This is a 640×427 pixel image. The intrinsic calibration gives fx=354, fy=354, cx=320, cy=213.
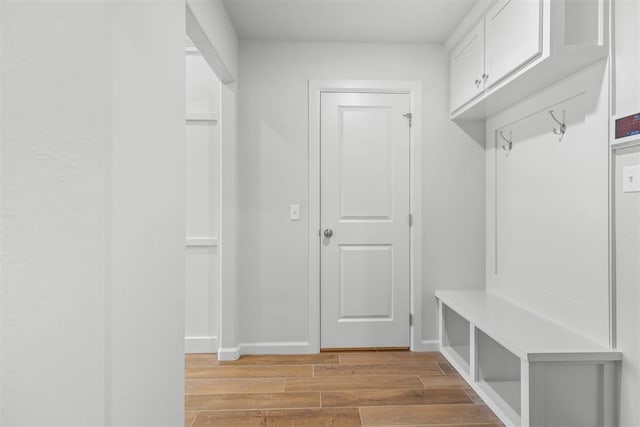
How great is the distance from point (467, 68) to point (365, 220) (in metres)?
1.36

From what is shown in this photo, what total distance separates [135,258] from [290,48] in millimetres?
2273

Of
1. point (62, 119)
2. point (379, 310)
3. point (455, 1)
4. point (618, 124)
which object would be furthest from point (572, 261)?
point (62, 119)

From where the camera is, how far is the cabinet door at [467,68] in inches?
93.7

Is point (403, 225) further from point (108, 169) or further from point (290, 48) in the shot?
point (108, 169)

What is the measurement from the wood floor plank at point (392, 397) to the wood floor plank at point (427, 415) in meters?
0.05

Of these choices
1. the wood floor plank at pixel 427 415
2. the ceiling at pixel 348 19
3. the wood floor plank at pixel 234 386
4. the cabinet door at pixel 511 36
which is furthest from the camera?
the ceiling at pixel 348 19

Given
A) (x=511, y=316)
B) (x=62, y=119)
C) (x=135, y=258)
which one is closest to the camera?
(x=62, y=119)

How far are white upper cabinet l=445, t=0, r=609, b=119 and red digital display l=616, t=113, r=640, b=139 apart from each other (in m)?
0.33

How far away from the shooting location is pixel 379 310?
2.91 metres

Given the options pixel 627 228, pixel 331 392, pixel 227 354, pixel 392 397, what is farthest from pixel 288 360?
pixel 627 228

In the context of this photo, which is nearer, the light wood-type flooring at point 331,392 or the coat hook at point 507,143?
the light wood-type flooring at point 331,392

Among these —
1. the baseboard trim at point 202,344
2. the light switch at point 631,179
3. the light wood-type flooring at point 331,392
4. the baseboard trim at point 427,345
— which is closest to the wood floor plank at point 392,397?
the light wood-type flooring at point 331,392

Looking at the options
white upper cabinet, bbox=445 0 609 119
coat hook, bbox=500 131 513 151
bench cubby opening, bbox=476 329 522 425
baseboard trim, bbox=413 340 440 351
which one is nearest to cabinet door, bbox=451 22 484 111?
white upper cabinet, bbox=445 0 609 119

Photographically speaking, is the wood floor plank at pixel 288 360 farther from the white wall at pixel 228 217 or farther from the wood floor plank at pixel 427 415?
the wood floor plank at pixel 427 415
